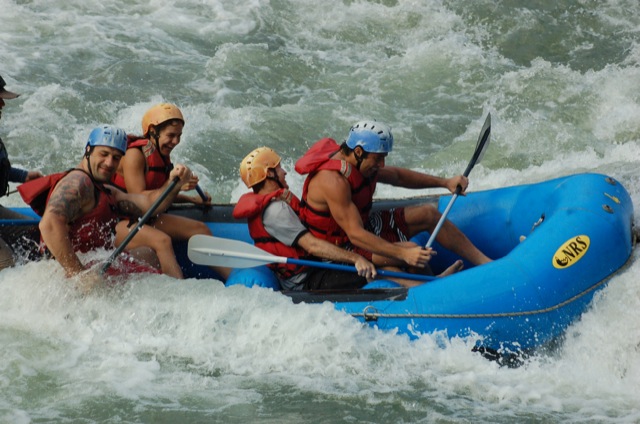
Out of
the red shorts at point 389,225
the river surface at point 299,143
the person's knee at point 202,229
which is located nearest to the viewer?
the river surface at point 299,143

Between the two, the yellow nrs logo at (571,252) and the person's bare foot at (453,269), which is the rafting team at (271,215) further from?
the yellow nrs logo at (571,252)

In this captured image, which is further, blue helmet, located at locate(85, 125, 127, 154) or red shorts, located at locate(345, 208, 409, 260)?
red shorts, located at locate(345, 208, 409, 260)

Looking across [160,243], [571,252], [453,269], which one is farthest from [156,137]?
[571,252]

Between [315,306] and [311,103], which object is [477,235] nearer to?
[315,306]

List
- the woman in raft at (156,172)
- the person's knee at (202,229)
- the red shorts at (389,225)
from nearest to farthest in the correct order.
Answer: the woman in raft at (156,172)
the red shorts at (389,225)
the person's knee at (202,229)

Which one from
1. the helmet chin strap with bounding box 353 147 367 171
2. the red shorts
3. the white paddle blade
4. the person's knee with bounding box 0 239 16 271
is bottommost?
the person's knee with bounding box 0 239 16 271

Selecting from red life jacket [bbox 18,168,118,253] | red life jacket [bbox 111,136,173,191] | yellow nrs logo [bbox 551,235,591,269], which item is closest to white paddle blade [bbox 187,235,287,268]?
red life jacket [bbox 18,168,118,253]

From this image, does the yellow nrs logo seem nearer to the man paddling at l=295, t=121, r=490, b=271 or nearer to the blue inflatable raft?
the blue inflatable raft

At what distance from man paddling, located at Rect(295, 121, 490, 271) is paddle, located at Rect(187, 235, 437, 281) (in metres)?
0.14

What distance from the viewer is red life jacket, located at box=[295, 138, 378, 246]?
19.0ft

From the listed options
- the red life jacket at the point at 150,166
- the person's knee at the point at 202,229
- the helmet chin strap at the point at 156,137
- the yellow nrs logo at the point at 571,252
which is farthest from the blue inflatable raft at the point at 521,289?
the helmet chin strap at the point at 156,137

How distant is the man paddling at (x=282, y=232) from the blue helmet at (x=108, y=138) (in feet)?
2.25

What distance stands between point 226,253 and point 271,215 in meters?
0.33

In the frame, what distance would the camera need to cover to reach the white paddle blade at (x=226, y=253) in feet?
18.9
